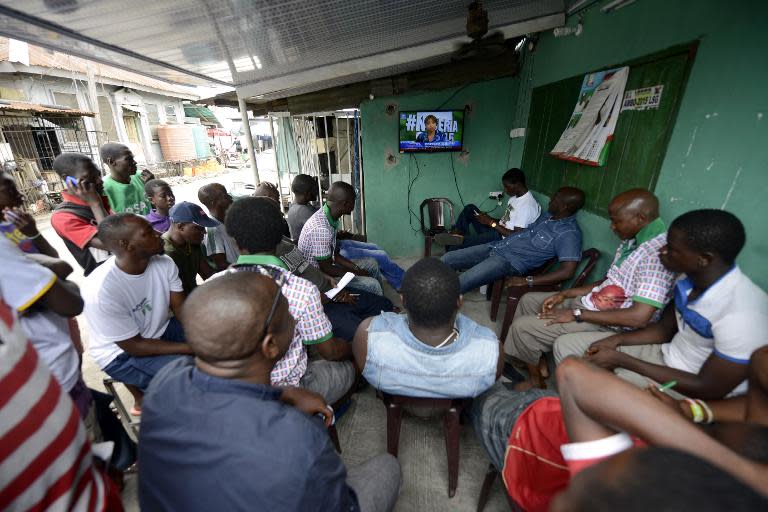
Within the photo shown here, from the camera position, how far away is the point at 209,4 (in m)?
1.68

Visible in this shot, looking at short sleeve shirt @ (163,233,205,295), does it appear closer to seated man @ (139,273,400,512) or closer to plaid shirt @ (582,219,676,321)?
seated man @ (139,273,400,512)

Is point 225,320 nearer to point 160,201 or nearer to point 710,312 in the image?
point 710,312

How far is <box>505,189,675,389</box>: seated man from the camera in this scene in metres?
1.96

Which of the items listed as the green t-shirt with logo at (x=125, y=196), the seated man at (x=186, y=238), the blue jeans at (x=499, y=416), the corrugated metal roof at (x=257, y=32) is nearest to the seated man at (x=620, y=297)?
the blue jeans at (x=499, y=416)

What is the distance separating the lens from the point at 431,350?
4.72 ft

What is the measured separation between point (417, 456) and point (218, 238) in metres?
2.33

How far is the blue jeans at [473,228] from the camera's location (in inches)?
164

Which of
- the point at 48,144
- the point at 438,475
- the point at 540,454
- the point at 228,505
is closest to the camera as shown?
the point at 228,505

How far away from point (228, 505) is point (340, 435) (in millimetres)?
1499

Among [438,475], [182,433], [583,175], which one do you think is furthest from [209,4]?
[583,175]

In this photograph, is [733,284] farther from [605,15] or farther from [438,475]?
[605,15]

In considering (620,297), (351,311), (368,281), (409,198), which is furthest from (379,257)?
(620,297)

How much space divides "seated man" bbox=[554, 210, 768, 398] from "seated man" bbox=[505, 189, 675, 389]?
198 mm

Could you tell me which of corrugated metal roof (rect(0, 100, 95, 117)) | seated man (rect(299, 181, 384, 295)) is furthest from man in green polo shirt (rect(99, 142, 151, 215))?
corrugated metal roof (rect(0, 100, 95, 117))
